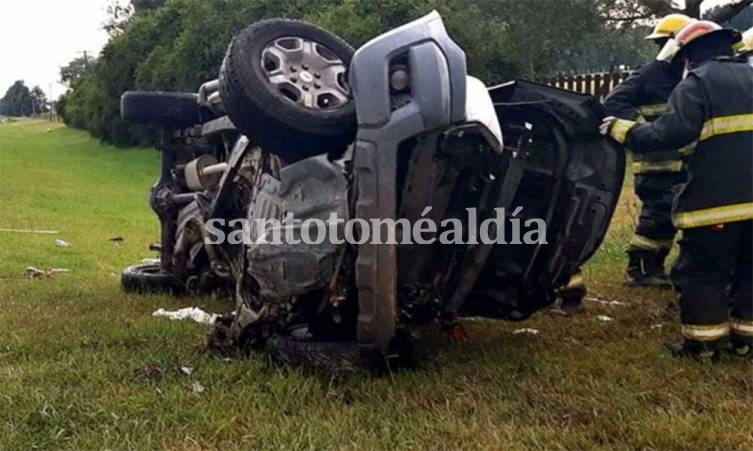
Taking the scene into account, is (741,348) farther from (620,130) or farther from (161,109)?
(161,109)

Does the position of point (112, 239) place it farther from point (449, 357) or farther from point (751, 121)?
point (751, 121)

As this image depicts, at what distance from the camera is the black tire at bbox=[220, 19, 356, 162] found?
2924 mm

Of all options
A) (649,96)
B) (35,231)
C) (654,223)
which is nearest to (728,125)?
(649,96)

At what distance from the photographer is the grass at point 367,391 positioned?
2.46 metres

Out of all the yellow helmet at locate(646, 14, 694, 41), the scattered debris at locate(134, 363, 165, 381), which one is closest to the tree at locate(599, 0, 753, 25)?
the yellow helmet at locate(646, 14, 694, 41)

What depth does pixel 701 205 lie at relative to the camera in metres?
3.40

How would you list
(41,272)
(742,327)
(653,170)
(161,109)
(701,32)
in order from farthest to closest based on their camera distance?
(41,272) → (653,170) → (161,109) → (701,32) → (742,327)

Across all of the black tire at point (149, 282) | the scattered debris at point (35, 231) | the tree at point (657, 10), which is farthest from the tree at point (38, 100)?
the black tire at point (149, 282)

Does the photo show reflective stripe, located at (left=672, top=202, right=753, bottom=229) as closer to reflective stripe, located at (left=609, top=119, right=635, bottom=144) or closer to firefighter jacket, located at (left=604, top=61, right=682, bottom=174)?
reflective stripe, located at (left=609, top=119, right=635, bottom=144)

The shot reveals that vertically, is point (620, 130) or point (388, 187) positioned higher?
point (620, 130)

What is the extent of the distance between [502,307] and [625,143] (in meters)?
0.89

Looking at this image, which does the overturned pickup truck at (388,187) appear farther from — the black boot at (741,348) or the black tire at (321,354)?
the black boot at (741,348)

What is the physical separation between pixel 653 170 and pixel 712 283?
1.81 m

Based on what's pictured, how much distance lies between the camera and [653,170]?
16.8ft
